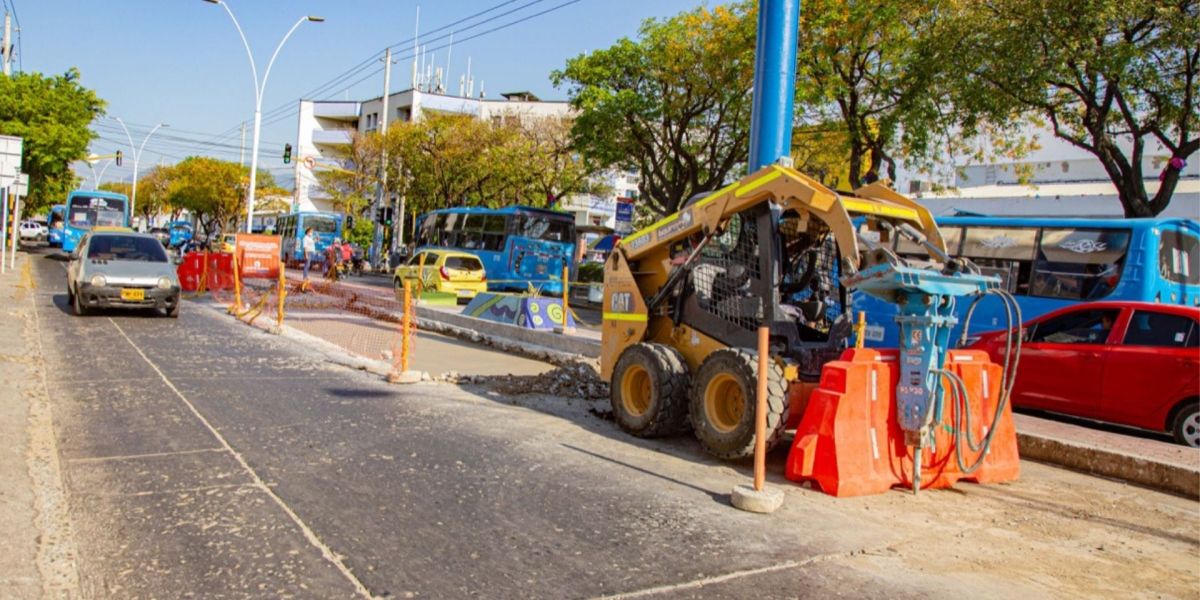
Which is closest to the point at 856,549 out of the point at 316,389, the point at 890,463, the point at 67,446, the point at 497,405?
the point at 890,463

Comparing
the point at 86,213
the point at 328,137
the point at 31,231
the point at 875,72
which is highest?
the point at 328,137

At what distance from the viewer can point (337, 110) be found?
80.6 m

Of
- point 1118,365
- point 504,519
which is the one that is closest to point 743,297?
point 504,519

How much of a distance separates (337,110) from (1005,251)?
74.6 meters

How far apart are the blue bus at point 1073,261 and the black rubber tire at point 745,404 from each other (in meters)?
6.24

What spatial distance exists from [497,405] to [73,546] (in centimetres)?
517

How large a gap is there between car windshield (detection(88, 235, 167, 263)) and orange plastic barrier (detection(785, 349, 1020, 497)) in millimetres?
13751

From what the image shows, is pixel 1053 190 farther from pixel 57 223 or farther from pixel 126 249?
pixel 57 223

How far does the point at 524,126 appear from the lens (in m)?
47.5

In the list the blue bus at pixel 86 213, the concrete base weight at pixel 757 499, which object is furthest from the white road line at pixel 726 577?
the blue bus at pixel 86 213

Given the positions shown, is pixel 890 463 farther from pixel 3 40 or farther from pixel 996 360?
pixel 3 40

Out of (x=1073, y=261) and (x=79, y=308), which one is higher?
(x=1073, y=261)

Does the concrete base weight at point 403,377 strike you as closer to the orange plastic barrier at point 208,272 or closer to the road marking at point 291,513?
the road marking at point 291,513

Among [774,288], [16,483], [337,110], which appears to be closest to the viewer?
[16,483]
